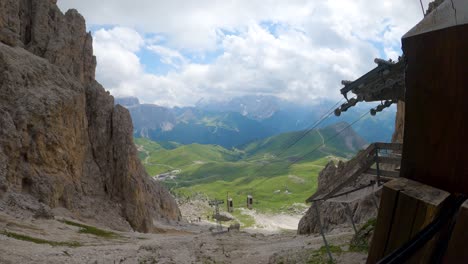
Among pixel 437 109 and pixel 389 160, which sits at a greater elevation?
pixel 437 109

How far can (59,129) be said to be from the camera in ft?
Result: 186

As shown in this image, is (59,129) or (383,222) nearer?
(383,222)

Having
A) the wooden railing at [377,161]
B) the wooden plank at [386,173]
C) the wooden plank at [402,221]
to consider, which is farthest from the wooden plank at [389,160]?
the wooden plank at [402,221]

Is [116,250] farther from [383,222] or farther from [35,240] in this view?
[383,222]

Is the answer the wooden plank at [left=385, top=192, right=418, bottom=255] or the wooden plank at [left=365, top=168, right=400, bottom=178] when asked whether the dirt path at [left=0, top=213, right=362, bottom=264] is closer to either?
the wooden plank at [left=365, top=168, right=400, bottom=178]

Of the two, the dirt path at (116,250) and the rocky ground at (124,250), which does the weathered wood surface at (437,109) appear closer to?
the rocky ground at (124,250)

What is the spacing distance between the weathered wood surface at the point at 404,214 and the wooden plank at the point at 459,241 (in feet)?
0.86

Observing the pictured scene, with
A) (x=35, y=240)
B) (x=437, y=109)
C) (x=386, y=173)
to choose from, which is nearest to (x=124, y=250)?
(x=35, y=240)

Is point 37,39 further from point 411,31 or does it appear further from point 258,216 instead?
point 258,216

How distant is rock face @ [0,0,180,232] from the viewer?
49.8 m

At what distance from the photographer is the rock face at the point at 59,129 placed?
49.8m

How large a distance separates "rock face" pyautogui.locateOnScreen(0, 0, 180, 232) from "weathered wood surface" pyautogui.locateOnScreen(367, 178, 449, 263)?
148 ft

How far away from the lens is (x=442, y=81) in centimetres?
445

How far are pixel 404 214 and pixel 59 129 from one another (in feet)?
193
